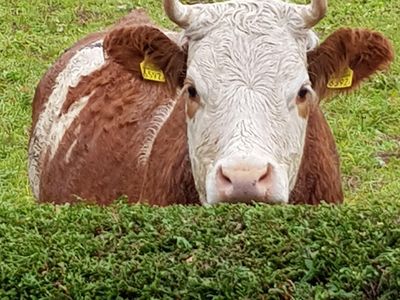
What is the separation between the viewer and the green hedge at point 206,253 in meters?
3.56

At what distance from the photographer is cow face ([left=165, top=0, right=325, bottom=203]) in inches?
194

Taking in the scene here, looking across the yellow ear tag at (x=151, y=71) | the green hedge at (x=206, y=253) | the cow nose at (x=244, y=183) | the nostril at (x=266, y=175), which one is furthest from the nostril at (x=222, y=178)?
the yellow ear tag at (x=151, y=71)

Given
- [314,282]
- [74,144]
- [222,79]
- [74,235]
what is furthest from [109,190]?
[314,282]

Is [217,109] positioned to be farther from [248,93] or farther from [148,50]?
[148,50]

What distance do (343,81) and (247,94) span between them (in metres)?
0.89

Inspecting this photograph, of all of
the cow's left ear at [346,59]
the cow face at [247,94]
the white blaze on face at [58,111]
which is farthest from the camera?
the white blaze on face at [58,111]

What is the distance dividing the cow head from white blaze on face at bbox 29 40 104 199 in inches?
56.7

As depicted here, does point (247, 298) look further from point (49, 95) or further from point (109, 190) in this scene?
point (49, 95)

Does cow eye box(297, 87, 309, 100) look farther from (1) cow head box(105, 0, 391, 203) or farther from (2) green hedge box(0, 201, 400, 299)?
(2) green hedge box(0, 201, 400, 299)

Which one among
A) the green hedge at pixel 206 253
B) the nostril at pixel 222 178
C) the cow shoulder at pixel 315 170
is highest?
the green hedge at pixel 206 253

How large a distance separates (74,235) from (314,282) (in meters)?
0.85

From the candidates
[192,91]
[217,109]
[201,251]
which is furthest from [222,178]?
[201,251]

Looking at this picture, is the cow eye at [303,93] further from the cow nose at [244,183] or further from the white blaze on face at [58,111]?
the white blaze on face at [58,111]

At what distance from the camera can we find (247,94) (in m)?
5.18
